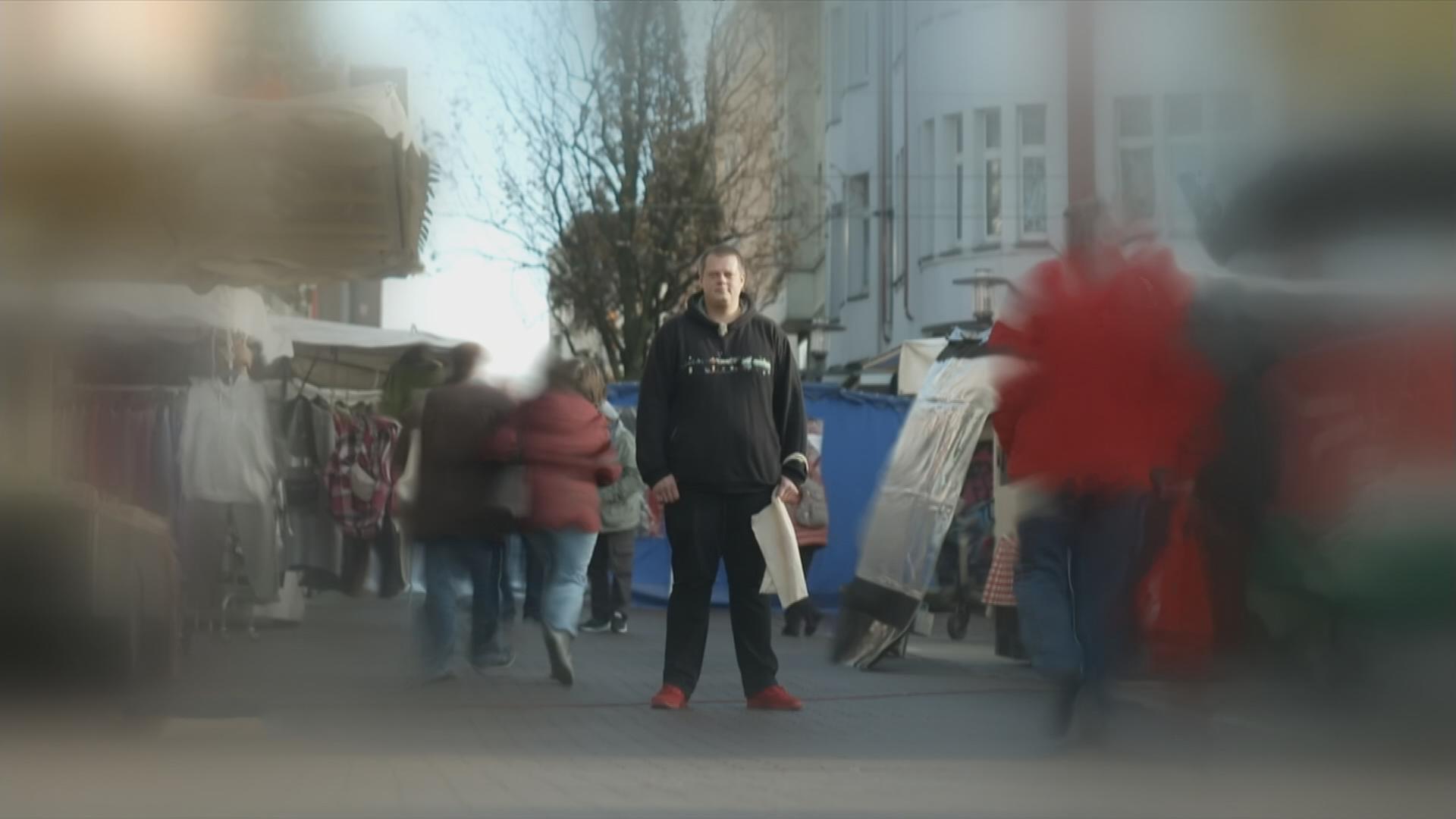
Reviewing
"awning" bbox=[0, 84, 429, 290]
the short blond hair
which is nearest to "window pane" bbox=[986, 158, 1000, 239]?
"awning" bbox=[0, 84, 429, 290]

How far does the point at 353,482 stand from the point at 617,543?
186cm

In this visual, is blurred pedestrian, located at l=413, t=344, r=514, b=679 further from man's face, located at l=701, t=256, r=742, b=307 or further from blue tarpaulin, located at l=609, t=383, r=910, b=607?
blue tarpaulin, located at l=609, t=383, r=910, b=607

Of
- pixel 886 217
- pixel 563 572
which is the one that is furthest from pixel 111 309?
pixel 886 217

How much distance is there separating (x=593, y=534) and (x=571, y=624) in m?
0.53

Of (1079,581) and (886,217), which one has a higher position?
(886,217)

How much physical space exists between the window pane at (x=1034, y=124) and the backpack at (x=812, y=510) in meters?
7.77

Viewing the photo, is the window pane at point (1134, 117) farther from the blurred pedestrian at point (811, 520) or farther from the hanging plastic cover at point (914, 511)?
the blurred pedestrian at point (811, 520)

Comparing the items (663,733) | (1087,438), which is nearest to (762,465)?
(663,733)

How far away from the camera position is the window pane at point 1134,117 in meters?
5.94

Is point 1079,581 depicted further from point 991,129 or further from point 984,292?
point 984,292

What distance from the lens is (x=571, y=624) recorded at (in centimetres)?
928

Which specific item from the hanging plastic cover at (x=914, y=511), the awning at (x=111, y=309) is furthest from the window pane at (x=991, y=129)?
the hanging plastic cover at (x=914, y=511)

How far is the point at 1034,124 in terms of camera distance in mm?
6477

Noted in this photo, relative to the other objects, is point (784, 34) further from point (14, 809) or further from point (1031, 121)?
point (14, 809)
